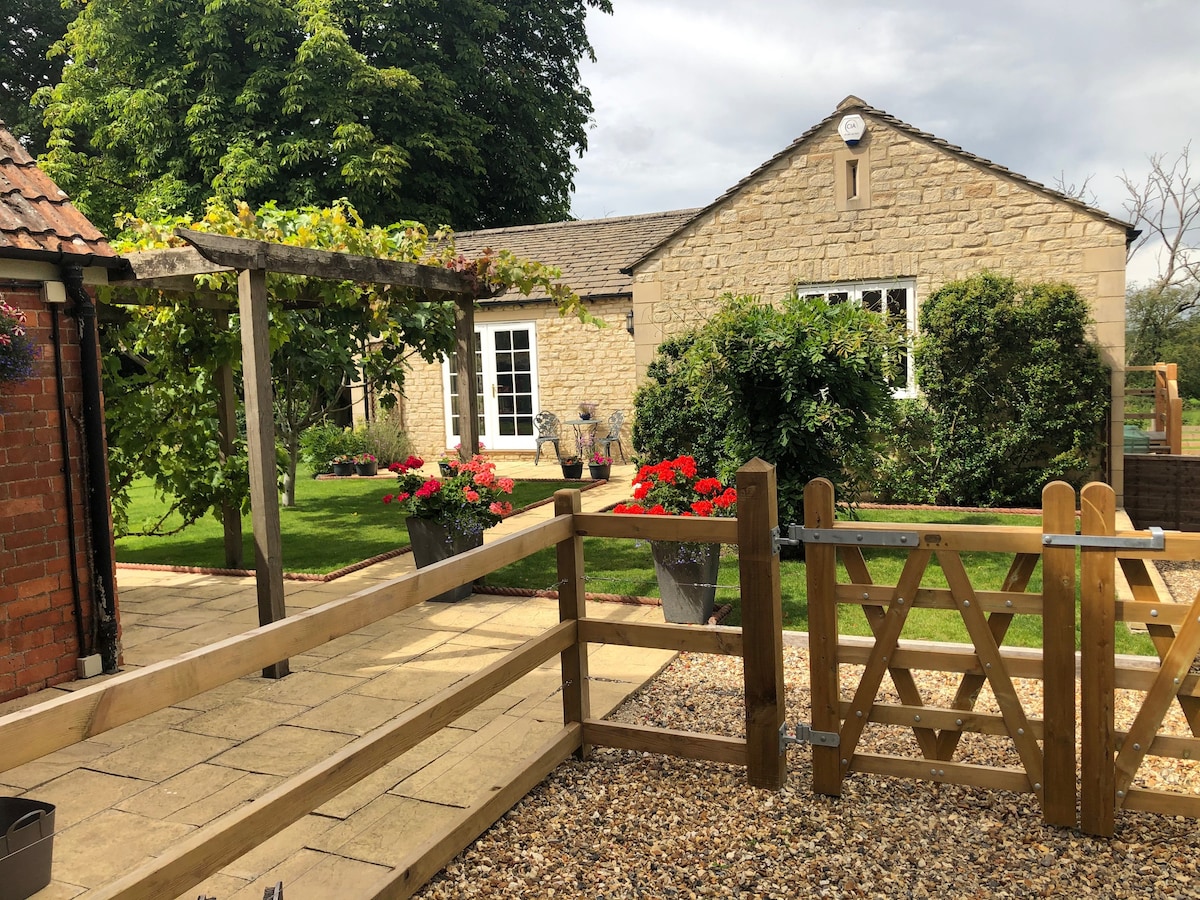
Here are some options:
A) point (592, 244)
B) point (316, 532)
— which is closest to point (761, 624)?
point (316, 532)

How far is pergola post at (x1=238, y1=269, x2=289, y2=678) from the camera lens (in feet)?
16.5

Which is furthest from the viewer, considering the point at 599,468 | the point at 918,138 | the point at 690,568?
the point at 599,468

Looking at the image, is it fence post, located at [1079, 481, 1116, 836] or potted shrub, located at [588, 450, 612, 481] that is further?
potted shrub, located at [588, 450, 612, 481]

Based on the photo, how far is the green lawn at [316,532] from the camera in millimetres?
8414

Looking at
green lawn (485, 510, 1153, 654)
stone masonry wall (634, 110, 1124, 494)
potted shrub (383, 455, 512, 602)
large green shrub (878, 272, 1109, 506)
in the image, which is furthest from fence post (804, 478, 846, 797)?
stone masonry wall (634, 110, 1124, 494)

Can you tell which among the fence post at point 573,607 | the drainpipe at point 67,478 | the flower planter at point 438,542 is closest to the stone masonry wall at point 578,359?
the flower planter at point 438,542

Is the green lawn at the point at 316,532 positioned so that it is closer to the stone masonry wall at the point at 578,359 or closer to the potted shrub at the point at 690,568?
the stone masonry wall at the point at 578,359

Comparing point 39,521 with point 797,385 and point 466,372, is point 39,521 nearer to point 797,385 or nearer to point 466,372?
point 466,372

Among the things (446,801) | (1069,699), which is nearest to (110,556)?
(446,801)

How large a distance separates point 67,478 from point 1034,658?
4894mm

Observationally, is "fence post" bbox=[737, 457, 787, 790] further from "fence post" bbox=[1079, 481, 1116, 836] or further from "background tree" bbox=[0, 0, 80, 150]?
"background tree" bbox=[0, 0, 80, 150]

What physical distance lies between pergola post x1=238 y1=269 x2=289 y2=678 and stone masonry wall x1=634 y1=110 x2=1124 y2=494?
286 inches

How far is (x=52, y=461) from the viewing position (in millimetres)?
4980

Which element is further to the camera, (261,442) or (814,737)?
(261,442)
